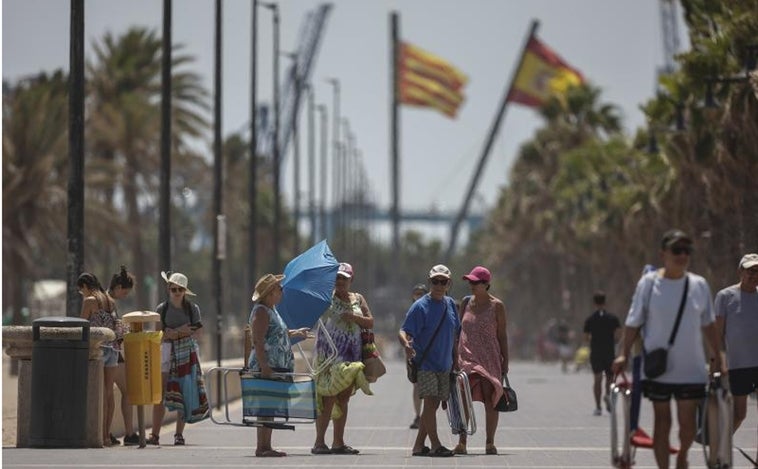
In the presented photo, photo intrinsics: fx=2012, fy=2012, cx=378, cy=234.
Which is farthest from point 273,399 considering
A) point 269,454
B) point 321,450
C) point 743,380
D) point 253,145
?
point 253,145

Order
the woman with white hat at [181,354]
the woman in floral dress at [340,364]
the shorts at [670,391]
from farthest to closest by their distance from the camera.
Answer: the woman with white hat at [181,354] → the woman in floral dress at [340,364] → the shorts at [670,391]

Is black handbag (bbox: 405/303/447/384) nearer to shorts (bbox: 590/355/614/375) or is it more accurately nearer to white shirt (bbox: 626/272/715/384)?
white shirt (bbox: 626/272/715/384)

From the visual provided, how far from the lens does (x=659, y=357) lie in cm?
1246

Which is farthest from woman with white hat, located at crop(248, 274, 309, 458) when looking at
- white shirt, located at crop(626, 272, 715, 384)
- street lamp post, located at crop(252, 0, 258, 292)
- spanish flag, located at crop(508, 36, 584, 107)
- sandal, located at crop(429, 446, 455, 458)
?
spanish flag, located at crop(508, 36, 584, 107)

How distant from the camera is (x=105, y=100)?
227ft

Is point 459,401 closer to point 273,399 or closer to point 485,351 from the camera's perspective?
point 485,351

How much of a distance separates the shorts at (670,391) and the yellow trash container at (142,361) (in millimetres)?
6997

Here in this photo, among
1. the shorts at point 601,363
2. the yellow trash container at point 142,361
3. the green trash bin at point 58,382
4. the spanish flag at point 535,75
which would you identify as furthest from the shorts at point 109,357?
the spanish flag at point 535,75

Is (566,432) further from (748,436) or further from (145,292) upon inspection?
(145,292)

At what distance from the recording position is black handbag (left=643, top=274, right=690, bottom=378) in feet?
40.8

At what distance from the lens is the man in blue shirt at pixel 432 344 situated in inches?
709

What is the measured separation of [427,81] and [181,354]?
9669 centimetres

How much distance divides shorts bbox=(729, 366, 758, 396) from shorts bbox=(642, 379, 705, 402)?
346 centimetres

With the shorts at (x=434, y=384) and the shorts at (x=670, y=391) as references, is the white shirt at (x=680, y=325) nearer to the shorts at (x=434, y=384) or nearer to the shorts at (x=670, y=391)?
the shorts at (x=670, y=391)
